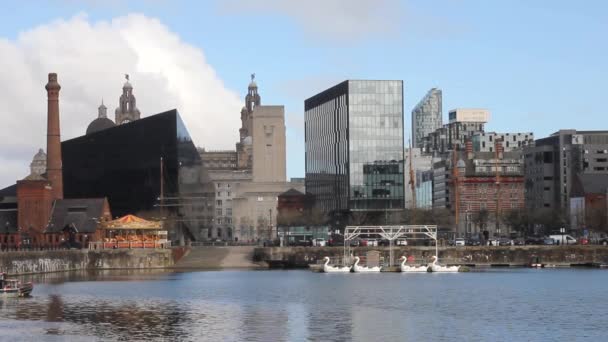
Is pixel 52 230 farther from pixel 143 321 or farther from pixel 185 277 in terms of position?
pixel 143 321

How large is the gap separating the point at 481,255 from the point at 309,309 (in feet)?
265

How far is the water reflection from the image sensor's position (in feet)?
253

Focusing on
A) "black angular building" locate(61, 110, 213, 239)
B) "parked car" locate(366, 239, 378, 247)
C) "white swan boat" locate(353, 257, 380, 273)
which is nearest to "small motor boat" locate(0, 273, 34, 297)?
"white swan boat" locate(353, 257, 380, 273)

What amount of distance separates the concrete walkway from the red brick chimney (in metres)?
23.1

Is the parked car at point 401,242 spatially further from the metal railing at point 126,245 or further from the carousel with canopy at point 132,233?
the metal railing at point 126,245

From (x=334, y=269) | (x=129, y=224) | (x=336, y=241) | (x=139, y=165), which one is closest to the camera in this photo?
(x=334, y=269)

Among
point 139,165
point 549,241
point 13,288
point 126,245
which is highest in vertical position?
point 139,165

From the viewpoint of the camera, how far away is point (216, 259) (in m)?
176

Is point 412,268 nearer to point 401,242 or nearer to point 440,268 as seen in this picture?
point 440,268

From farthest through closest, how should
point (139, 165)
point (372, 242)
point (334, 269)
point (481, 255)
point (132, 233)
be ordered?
point (139, 165)
point (372, 242)
point (132, 233)
point (481, 255)
point (334, 269)

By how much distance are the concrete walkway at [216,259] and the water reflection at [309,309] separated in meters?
34.9

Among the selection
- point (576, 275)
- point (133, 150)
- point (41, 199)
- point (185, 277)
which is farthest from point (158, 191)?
point (576, 275)

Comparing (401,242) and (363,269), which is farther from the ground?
(401,242)

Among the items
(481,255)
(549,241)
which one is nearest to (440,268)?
(481,255)
